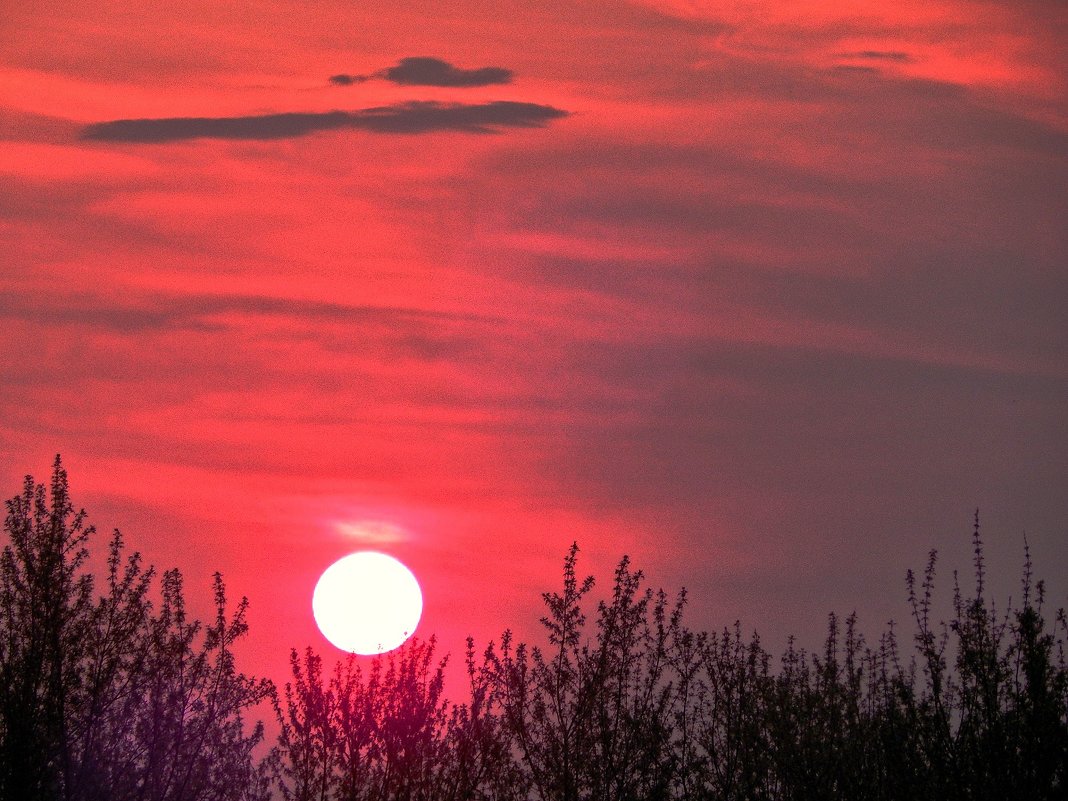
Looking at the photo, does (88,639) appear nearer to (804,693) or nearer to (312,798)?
(312,798)

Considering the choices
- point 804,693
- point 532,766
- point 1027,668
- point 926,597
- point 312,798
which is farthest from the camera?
point 804,693

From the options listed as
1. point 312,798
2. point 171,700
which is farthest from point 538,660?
point 171,700

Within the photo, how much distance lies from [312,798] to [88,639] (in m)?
4.67

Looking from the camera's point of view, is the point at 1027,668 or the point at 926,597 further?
the point at 926,597

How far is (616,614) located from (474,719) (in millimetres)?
2979

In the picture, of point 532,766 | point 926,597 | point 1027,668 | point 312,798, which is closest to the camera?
point 1027,668

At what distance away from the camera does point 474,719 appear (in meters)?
23.6

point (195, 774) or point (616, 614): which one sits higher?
point (616, 614)

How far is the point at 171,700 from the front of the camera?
23906 mm

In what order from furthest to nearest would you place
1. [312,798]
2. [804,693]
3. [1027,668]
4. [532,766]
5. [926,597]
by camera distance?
[804,693] → [312,798] → [532,766] → [926,597] → [1027,668]

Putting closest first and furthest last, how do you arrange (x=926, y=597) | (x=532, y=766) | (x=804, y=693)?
1. (x=926, y=597)
2. (x=532, y=766)
3. (x=804, y=693)

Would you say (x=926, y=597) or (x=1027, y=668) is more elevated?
(x=926, y=597)

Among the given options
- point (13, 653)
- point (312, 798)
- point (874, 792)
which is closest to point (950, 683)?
point (874, 792)

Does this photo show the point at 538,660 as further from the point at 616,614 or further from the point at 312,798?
the point at 312,798
